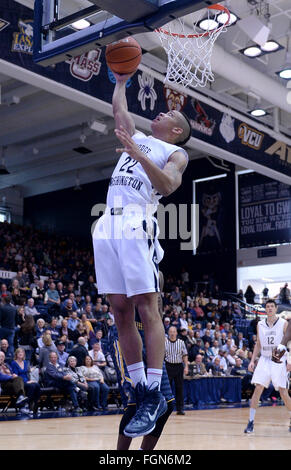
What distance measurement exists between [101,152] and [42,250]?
189 inches

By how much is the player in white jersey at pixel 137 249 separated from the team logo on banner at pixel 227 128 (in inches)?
409

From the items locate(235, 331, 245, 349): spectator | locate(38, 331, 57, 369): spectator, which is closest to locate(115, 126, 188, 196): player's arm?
locate(38, 331, 57, 369): spectator

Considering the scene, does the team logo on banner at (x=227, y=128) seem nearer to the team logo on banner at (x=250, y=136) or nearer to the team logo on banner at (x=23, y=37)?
the team logo on banner at (x=250, y=136)

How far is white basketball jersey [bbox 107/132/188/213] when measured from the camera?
321 cm

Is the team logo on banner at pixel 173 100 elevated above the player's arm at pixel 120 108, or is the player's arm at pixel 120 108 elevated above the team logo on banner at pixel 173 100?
the team logo on banner at pixel 173 100

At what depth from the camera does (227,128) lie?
13.6 metres

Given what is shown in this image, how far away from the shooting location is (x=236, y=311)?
22.2 metres

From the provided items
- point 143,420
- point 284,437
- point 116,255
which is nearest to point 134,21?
point 116,255

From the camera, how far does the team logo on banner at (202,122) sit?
41.5 ft

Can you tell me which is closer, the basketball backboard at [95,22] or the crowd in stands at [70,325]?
the basketball backboard at [95,22]

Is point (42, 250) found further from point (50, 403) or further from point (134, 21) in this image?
point (134, 21)

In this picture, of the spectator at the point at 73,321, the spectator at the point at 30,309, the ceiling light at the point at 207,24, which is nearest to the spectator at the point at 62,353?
the spectator at the point at 73,321

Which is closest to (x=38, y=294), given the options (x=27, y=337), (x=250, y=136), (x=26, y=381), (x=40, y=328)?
(x=40, y=328)

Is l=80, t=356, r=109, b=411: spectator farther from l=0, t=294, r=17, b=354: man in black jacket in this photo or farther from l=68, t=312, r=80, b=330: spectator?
l=68, t=312, r=80, b=330: spectator
